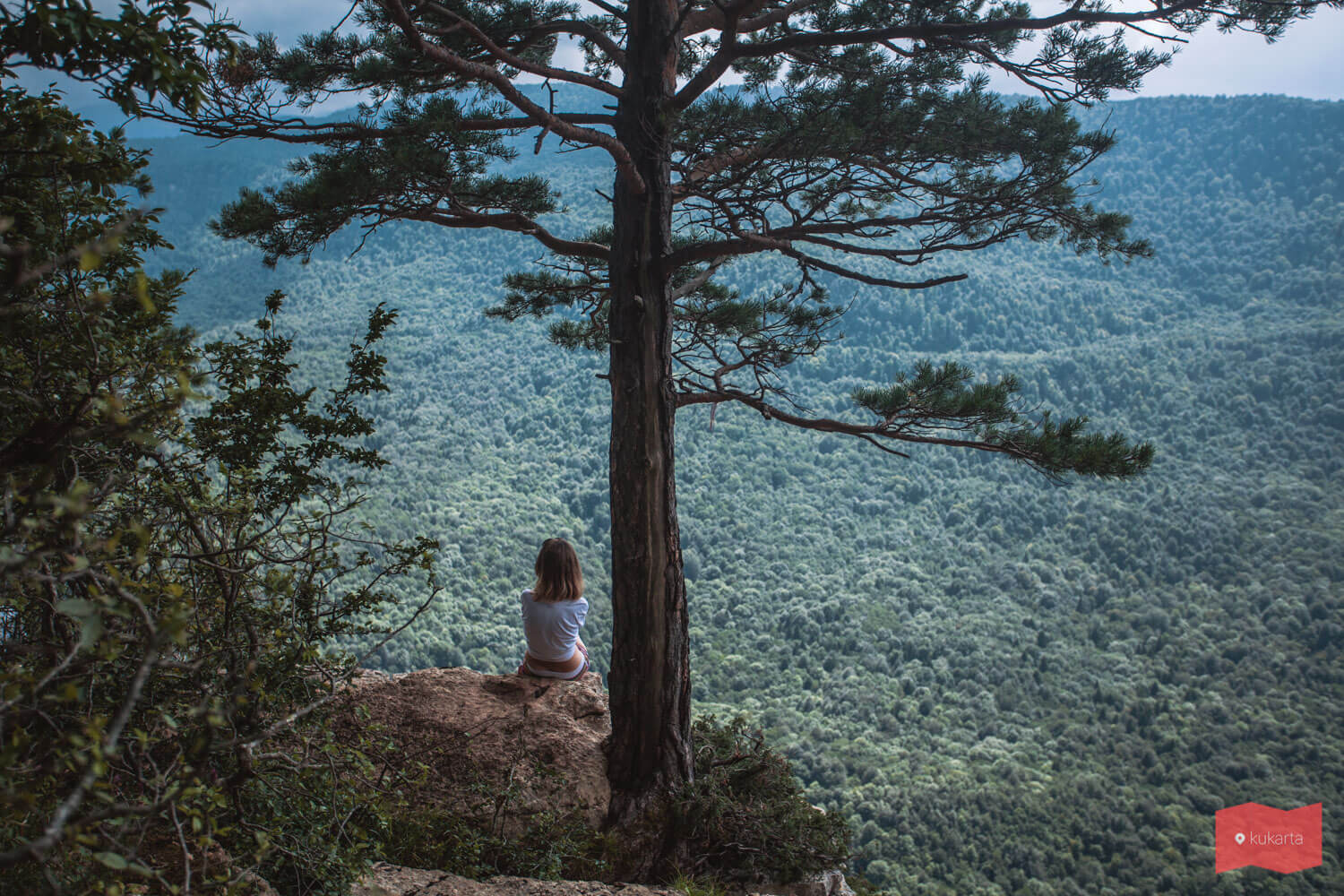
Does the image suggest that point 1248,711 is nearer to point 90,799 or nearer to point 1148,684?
point 1148,684

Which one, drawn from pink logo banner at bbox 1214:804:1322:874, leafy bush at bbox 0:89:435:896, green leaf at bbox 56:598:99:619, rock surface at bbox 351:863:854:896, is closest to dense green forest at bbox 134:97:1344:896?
pink logo banner at bbox 1214:804:1322:874

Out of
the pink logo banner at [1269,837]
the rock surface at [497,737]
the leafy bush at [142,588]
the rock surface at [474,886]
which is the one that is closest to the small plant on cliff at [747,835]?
the rock surface at [497,737]

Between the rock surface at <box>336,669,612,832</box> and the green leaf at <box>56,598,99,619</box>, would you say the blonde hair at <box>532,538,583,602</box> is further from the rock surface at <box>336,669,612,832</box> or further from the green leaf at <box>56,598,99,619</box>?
the green leaf at <box>56,598,99,619</box>

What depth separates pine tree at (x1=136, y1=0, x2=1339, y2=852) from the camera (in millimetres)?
2986

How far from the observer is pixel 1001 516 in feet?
96.2

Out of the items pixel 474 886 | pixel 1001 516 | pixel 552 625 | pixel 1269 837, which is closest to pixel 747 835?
pixel 552 625

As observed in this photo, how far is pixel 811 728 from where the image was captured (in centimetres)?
1919

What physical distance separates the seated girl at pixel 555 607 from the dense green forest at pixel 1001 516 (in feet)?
38.5

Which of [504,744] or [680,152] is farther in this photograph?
[680,152]

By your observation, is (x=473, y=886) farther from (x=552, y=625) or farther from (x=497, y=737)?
(x=552, y=625)

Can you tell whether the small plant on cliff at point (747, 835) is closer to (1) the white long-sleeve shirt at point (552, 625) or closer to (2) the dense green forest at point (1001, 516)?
(1) the white long-sleeve shirt at point (552, 625)

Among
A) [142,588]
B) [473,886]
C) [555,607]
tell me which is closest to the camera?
[142,588]

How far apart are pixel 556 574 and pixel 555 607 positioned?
0.47 ft

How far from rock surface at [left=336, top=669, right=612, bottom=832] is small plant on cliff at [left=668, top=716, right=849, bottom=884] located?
0.35 m
